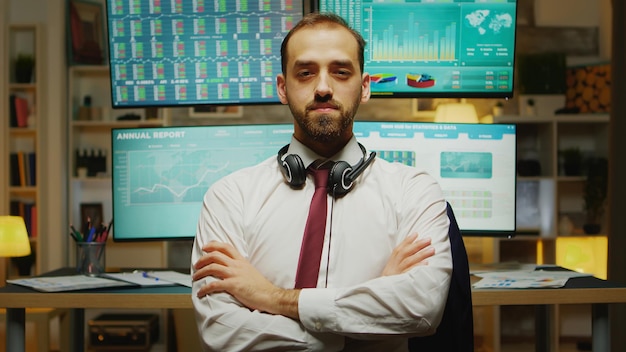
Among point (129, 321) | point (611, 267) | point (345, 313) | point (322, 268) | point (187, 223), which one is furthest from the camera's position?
point (129, 321)

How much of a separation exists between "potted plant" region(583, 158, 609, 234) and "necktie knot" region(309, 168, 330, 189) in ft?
13.0

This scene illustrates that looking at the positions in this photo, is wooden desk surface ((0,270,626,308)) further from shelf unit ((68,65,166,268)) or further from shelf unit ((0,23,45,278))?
shelf unit ((0,23,45,278))

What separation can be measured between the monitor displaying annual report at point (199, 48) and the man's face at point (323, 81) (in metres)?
0.80

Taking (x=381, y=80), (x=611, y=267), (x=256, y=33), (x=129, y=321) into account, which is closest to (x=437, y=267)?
(x=381, y=80)

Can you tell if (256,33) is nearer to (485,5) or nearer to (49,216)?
(485,5)

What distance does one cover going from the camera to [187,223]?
7.93 ft

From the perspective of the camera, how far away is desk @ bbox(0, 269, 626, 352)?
1.97 m

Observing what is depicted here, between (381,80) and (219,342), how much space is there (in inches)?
51.2

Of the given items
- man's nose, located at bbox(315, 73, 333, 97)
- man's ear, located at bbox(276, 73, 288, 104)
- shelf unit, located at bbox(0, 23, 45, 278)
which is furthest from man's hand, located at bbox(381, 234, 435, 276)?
shelf unit, located at bbox(0, 23, 45, 278)

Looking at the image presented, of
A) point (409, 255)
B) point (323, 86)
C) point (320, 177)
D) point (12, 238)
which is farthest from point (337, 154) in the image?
point (12, 238)

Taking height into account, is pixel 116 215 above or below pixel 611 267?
above

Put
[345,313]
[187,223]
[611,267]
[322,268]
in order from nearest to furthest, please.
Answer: [345,313] → [322,268] → [187,223] → [611,267]

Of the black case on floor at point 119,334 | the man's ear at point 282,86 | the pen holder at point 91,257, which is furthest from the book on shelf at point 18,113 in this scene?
the man's ear at point 282,86

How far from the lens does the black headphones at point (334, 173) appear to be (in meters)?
1.64
